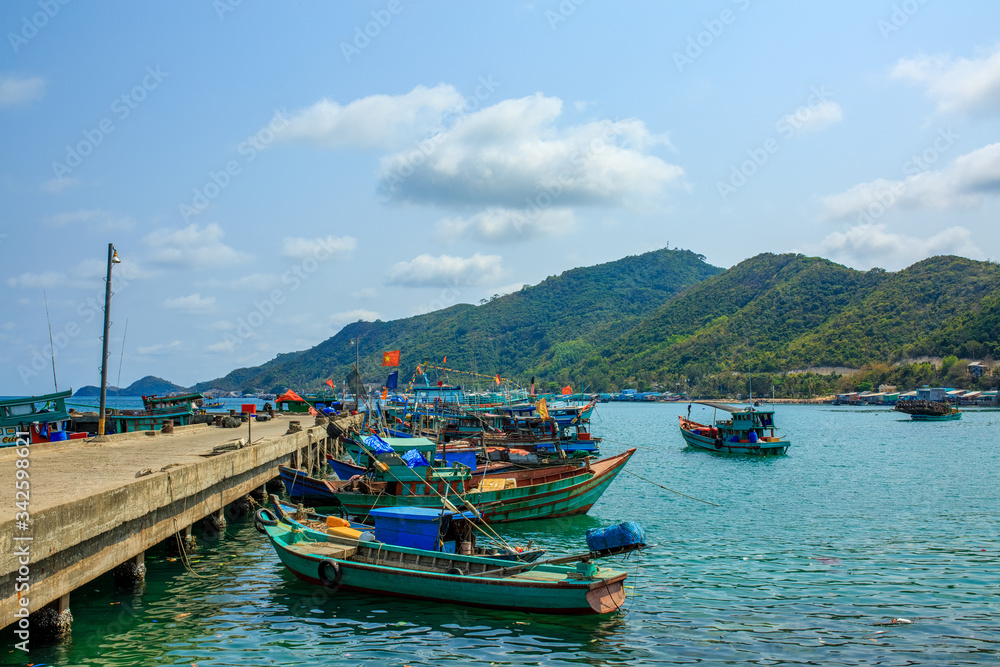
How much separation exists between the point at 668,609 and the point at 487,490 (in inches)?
378

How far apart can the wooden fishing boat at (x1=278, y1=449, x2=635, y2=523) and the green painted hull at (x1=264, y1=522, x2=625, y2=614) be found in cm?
597

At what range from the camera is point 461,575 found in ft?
45.6

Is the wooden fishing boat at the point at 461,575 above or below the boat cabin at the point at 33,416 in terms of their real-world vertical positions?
below

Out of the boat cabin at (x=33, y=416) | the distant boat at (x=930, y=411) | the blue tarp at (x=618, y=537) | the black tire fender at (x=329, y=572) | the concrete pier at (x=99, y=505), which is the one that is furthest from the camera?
the distant boat at (x=930, y=411)

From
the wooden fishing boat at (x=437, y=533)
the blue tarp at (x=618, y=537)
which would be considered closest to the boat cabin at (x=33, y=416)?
the wooden fishing boat at (x=437, y=533)

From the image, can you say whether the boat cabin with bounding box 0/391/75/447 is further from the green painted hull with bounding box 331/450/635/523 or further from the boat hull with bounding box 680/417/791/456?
the boat hull with bounding box 680/417/791/456

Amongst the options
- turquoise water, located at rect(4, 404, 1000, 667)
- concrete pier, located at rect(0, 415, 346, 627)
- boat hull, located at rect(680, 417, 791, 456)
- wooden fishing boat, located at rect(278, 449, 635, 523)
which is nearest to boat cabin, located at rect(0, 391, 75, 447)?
concrete pier, located at rect(0, 415, 346, 627)

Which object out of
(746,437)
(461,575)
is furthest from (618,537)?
(746,437)

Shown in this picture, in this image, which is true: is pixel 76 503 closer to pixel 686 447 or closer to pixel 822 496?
pixel 822 496

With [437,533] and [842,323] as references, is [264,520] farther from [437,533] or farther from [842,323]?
[842,323]

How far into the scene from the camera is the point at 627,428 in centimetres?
8612

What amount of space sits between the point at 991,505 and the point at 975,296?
152 metres

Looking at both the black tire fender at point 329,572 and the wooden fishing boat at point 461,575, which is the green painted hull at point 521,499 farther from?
the black tire fender at point 329,572

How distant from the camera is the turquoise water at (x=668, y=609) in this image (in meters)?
11.9
